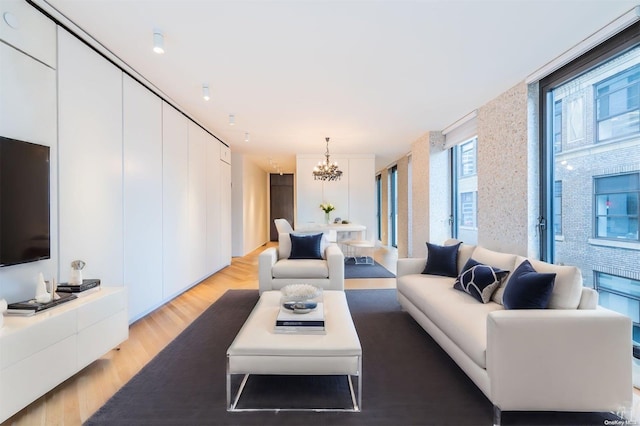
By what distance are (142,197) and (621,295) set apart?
479 centimetres

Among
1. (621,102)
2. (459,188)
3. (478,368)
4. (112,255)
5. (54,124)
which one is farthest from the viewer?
(459,188)

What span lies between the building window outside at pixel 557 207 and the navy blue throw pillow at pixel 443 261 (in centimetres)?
99

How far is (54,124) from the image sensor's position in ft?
7.64

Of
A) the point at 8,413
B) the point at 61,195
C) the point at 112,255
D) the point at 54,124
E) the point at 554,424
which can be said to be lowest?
the point at 554,424

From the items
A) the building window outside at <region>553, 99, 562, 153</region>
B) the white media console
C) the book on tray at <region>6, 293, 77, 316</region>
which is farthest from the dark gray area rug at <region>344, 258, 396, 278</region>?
the book on tray at <region>6, 293, 77, 316</region>

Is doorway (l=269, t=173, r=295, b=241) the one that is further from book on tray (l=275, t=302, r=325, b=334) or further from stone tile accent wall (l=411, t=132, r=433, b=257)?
book on tray (l=275, t=302, r=325, b=334)

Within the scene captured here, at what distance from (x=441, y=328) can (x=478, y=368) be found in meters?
0.56

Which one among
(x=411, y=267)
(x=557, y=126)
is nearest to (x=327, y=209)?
(x=411, y=267)

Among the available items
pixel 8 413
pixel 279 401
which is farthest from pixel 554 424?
pixel 8 413

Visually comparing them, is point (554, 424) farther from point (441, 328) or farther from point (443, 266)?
point (443, 266)

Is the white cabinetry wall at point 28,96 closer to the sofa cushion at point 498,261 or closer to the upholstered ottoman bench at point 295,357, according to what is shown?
the upholstered ottoman bench at point 295,357

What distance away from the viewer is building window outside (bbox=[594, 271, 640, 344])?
2484mm

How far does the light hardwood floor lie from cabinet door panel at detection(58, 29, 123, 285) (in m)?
0.66

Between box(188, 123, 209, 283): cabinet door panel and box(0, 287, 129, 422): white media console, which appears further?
box(188, 123, 209, 283): cabinet door panel
